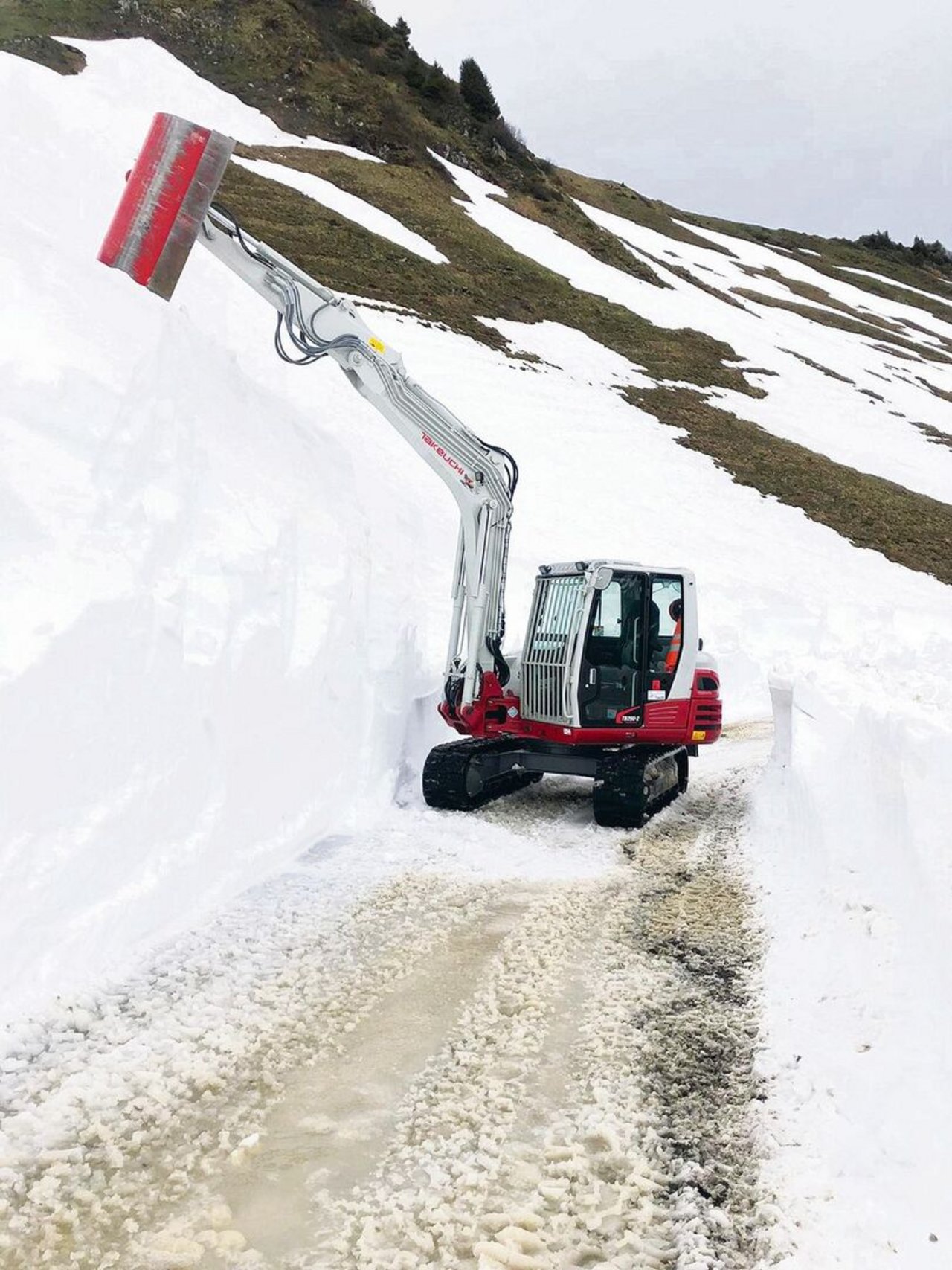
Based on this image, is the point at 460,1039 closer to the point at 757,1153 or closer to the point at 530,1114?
the point at 530,1114

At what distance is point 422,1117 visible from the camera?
484cm

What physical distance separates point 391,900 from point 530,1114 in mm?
3080

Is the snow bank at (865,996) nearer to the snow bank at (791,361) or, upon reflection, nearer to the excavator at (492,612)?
the excavator at (492,612)

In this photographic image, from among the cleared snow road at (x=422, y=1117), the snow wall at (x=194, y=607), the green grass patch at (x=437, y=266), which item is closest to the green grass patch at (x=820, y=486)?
the green grass patch at (x=437, y=266)

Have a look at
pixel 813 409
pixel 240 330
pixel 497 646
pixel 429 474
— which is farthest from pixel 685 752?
pixel 813 409

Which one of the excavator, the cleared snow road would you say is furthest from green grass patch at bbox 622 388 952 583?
the cleared snow road

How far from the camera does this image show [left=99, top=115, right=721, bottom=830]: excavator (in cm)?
1079

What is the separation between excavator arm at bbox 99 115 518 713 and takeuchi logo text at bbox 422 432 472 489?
11 mm

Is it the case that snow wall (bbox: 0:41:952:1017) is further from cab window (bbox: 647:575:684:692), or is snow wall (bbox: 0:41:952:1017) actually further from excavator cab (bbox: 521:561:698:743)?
cab window (bbox: 647:575:684:692)

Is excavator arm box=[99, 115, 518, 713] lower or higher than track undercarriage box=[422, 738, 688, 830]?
higher

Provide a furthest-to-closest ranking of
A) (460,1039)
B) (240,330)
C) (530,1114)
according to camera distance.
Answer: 1. (240,330)
2. (460,1039)
3. (530,1114)

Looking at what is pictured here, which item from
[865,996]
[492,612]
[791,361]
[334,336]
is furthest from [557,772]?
[791,361]

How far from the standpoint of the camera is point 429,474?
2223 cm

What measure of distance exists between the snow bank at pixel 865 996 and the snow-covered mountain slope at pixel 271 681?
0.07 ft
